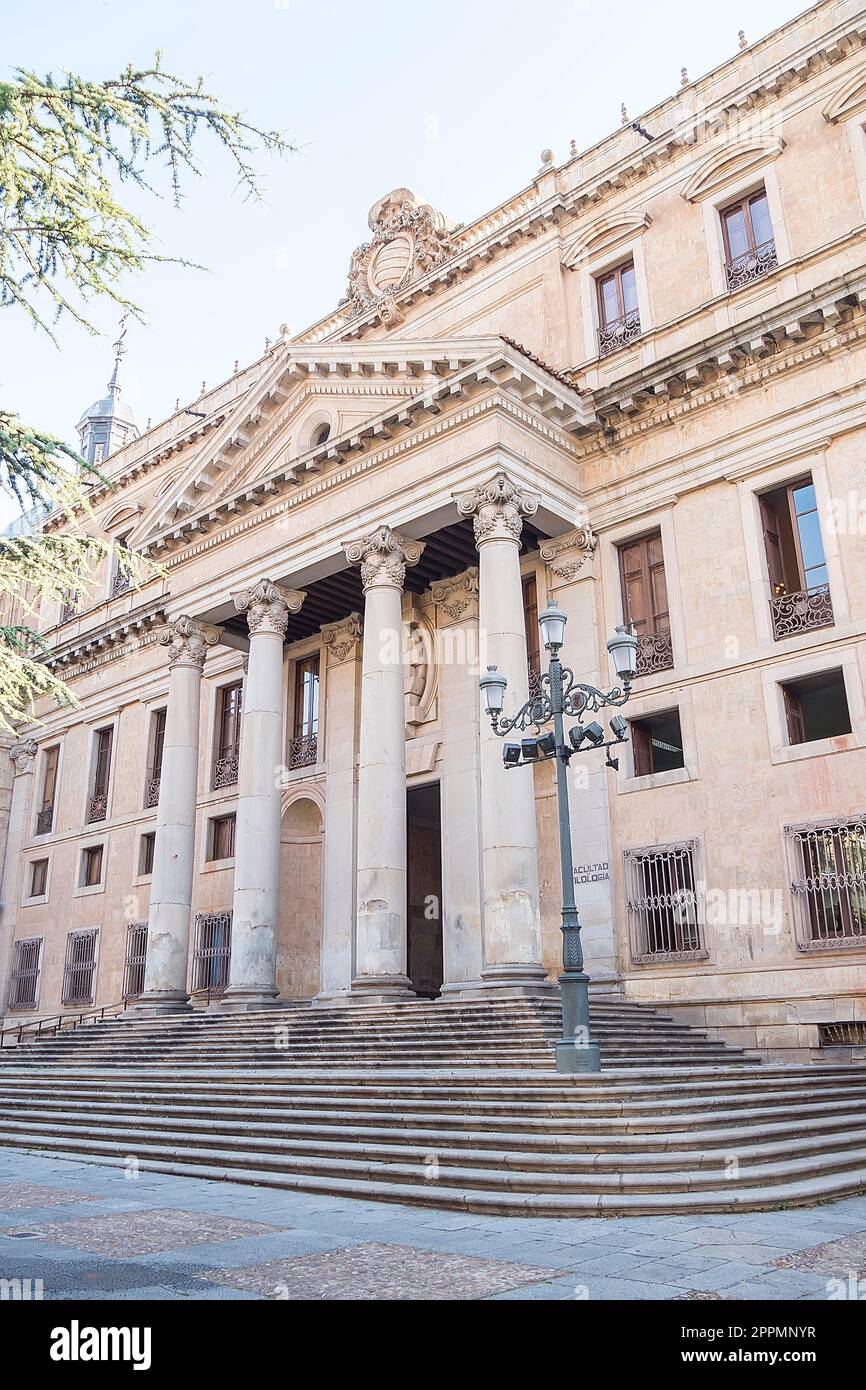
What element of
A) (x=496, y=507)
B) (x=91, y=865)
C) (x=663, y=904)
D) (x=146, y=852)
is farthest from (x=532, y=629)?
(x=91, y=865)

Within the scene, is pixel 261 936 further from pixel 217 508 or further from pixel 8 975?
pixel 8 975

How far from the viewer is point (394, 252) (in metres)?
26.9

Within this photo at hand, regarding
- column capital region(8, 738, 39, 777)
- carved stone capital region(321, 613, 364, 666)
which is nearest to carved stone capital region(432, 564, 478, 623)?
carved stone capital region(321, 613, 364, 666)

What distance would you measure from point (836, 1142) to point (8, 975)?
2780 centimetres

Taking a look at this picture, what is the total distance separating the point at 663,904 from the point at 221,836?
13.0m

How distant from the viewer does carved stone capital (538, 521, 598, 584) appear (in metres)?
20.5

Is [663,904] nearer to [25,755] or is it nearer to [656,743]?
[656,743]

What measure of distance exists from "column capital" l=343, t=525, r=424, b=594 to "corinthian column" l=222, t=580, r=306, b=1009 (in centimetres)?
282

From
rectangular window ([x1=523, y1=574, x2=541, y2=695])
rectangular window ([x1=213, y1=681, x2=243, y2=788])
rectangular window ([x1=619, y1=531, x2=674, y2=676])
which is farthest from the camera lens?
rectangular window ([x1=213, y1=681, x2=243, y2=788])

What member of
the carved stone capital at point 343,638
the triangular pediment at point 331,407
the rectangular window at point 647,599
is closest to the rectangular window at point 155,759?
the carved stone capital at point 343,638

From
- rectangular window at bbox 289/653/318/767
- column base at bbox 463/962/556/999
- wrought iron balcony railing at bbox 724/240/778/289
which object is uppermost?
wrought iron balcony railing at bbox 724/240/778/289

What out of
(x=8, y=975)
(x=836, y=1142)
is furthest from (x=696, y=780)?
(x=8, y=975)

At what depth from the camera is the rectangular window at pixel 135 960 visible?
91.1 feet

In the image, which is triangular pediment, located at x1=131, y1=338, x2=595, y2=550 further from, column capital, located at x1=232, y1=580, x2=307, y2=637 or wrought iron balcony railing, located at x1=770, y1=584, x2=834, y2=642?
wrought iron balcony railing, located at x1=770, y1=584, x2=834, y2=642
